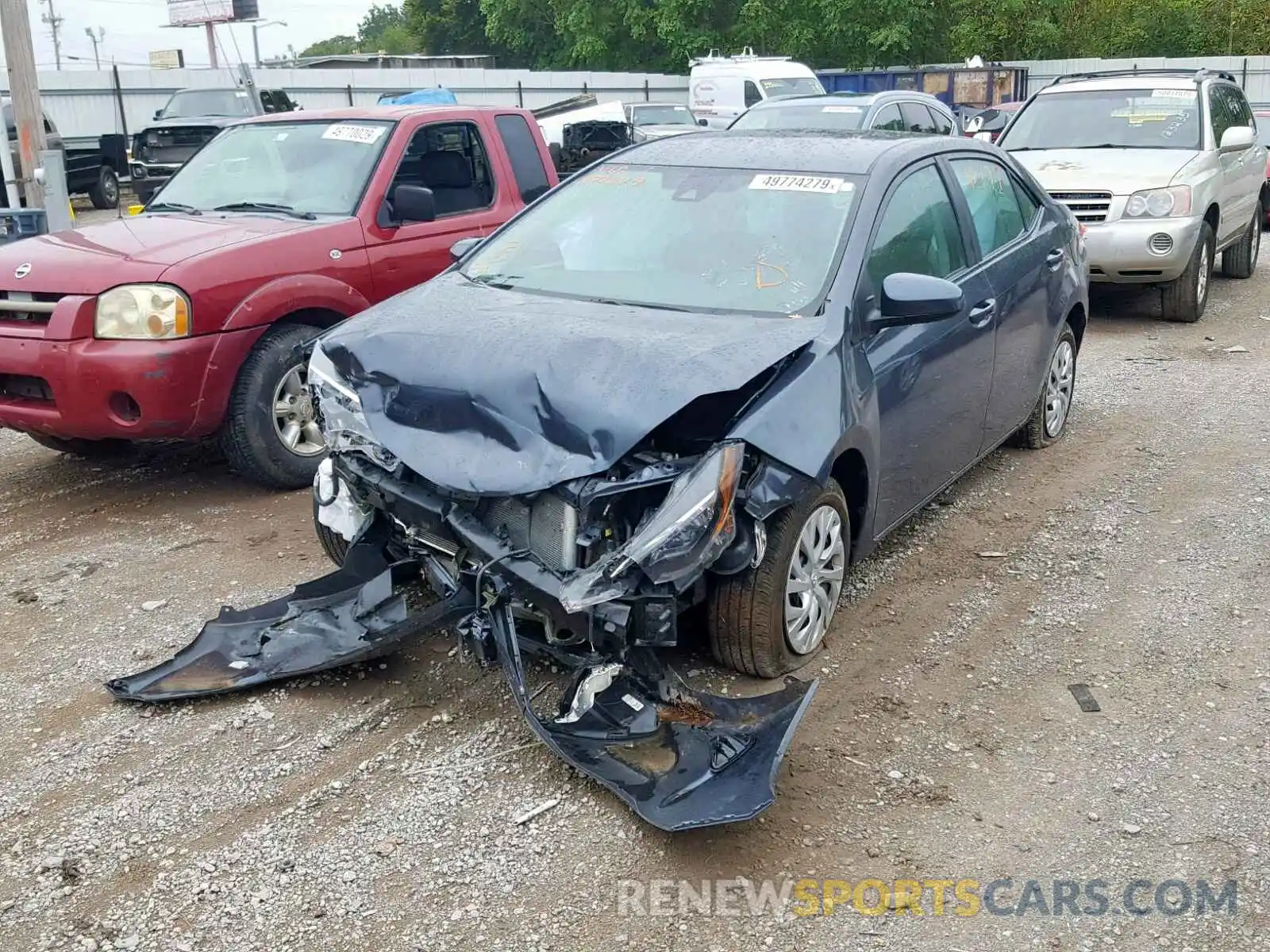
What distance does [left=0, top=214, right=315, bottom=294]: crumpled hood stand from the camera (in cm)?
551

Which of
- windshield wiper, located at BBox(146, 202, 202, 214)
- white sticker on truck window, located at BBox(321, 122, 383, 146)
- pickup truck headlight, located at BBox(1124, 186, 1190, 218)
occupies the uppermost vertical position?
white sticker on truck window, located at BBox(321, 122, 383, 146)

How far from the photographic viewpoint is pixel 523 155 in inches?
294

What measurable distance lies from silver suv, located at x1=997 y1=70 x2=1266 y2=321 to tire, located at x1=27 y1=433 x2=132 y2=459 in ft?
23.5

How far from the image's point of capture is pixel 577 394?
12.1ft

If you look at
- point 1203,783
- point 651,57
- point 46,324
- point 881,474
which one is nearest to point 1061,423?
point 881,474

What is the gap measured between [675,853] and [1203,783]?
158 cm

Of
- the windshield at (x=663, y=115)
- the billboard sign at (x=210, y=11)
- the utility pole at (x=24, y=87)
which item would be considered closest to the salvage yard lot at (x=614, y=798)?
the utility pole at (x=24, y=87)

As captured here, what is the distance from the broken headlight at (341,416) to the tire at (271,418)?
1.53m

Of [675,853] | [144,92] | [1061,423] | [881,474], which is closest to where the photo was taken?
[675,853]

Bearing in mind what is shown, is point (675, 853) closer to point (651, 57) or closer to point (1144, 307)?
point (1144, 307)

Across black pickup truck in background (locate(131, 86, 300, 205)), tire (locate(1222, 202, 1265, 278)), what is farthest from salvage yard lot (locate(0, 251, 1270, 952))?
black pickup truck in background (locate(131, 86, 300, 205))

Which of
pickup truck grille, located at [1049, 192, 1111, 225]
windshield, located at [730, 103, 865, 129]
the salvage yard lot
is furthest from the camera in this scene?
windshield, located at [730, 103, 865, 129]

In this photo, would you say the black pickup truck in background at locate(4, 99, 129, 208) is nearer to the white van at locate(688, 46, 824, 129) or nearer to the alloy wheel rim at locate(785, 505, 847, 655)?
the white van at locate(688, 46, 824, 129)

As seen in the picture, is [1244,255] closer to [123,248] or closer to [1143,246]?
[1143,246]
